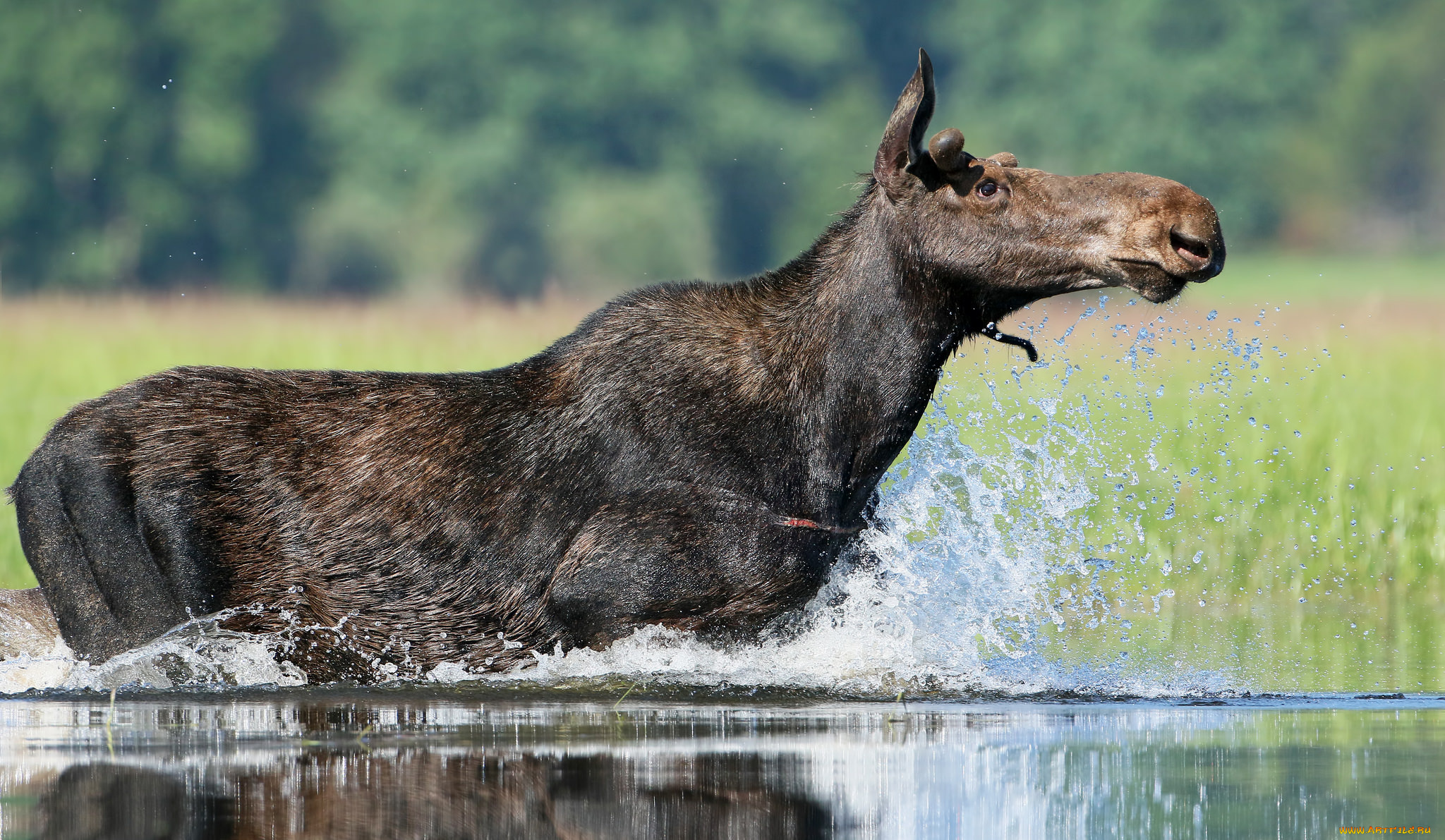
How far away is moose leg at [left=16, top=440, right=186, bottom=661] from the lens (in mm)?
6395

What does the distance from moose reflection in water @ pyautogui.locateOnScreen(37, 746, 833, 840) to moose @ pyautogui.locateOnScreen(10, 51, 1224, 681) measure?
4.83 ft

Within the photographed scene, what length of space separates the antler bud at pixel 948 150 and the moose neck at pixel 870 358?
0.92 feet

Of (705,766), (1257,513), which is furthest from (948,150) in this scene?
(1257,513)

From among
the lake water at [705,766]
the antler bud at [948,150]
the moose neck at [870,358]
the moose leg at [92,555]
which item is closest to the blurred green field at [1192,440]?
the moose neck at [870,358]

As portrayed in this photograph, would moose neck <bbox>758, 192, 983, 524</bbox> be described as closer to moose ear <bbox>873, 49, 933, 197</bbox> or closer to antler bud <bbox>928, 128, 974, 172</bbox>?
moose ear <bbox>873, 49, 933, 197</bbox>

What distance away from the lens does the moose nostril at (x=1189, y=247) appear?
20.1 ft

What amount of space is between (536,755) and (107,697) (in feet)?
6.51

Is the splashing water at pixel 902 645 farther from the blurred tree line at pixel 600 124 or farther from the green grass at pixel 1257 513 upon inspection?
the blurred tree line at pixel 600 124

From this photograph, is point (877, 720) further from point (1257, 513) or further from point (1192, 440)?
point (1192, 440)

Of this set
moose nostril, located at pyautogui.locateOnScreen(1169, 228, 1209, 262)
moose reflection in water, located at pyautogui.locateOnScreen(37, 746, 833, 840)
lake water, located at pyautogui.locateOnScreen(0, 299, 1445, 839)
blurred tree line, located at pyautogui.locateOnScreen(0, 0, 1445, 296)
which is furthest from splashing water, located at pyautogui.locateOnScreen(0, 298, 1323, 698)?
blurred tree line, located at pyautogui.locateOnScreen(0, 0, 1445, 296)

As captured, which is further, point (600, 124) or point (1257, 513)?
point (600, 124)

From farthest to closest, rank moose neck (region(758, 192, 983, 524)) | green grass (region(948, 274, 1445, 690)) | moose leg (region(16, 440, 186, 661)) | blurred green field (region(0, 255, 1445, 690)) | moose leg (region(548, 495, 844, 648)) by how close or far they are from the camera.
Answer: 1. blurred green field (region(0, 255, 1445, 690))
2. green grass (region(948, 274, 1445, 690))
3. moose neck (region(758, 192, 983, 524))
4. moose leg (region(16, 440, 186, 661))
5. moose leg (region(548, 495, 844, 648))

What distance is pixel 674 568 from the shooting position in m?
6.30

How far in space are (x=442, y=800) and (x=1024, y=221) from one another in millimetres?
3215
